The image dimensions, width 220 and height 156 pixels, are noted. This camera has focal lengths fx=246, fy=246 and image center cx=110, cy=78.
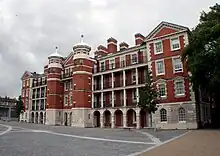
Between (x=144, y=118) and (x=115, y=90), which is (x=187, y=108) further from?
(x=115, y=90)

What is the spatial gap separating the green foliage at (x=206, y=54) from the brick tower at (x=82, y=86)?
20.2 metres

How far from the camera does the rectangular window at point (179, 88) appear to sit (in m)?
31.4

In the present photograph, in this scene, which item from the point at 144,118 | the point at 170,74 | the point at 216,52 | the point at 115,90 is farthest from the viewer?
the point at 115,90

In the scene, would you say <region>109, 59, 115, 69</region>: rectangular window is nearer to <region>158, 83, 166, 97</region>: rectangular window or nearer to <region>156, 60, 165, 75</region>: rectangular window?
<region>156, 60, 165, 75</region>: rectangular window

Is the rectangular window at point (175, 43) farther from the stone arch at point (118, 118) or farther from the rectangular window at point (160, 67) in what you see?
the stone arch at point (118, 118)

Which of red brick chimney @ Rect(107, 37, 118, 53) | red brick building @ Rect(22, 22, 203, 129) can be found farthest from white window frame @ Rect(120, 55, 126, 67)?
red brick chimney @ Rect(107, 37, 118, 53)

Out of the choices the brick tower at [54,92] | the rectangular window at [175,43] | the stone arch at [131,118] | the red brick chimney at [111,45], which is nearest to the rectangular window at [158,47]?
the rectangular window at [175,43]

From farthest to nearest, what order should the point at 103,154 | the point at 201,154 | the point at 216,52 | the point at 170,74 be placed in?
1. the point at 170,74
2. the point at 216,52
3. the point at 103,154
4. the point at 201,154

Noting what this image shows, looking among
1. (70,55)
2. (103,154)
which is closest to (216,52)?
(103,154)

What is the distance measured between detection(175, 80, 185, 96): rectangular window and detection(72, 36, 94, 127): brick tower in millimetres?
16729

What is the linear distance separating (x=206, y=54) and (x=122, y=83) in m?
17.0

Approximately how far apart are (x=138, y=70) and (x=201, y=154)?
27.3 m

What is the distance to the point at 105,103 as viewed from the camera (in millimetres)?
42562

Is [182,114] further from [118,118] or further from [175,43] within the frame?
[118,118]
